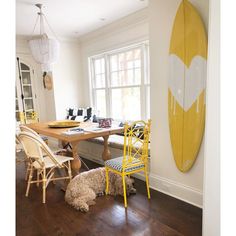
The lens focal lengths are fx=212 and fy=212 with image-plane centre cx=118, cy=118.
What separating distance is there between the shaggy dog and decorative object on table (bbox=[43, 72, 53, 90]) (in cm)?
318

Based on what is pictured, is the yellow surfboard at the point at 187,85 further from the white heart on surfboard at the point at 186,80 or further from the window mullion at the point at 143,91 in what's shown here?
the window mullion at the point at 143,91

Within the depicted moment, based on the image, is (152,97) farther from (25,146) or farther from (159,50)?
(25,146)

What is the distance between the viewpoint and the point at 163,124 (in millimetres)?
2586

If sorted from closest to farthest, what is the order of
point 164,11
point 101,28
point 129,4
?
point 164,11 → point 129,4 → point 101,28

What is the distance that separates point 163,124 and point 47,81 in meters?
3.71

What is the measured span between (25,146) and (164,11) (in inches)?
91.9

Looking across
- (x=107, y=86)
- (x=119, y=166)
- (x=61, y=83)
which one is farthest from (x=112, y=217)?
(x=61, y=83)

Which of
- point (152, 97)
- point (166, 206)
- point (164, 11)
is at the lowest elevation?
point (166, 206)

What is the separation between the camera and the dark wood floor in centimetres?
194

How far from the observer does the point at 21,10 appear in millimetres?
3461

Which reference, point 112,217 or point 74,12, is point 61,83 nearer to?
point 74,12

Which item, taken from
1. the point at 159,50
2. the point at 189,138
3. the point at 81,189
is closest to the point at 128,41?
the point at 159,50
